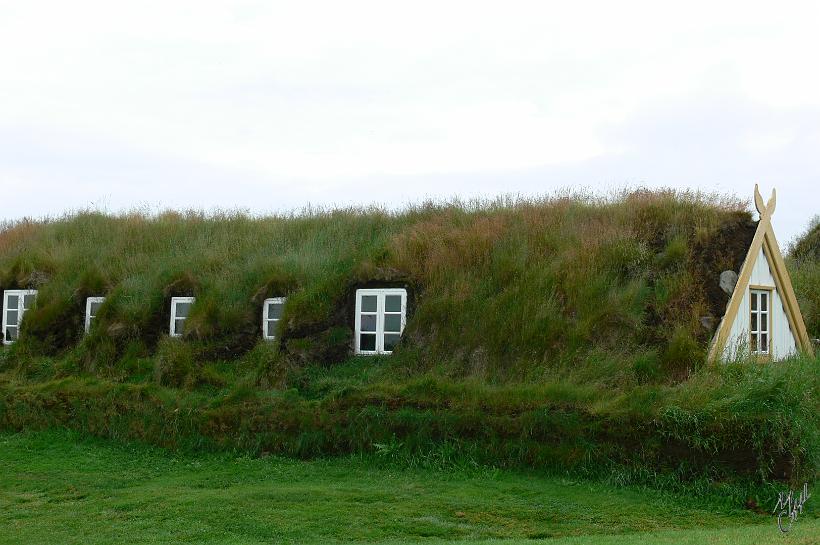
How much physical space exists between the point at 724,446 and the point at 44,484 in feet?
34.4

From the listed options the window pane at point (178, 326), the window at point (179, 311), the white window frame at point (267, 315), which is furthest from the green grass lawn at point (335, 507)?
the window at point (179, 311)

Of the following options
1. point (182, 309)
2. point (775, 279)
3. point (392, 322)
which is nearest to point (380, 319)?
point (392, 322)

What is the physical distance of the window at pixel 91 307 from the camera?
20844 mm

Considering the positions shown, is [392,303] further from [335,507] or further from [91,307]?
[91,307]

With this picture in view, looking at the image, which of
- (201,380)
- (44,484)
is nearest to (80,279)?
(201,380)

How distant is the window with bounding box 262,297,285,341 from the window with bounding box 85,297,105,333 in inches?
166

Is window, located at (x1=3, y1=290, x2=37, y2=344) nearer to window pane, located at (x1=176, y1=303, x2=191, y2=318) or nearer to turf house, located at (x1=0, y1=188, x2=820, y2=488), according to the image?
turf house, located at (x1=0, y1=188, x2=820, y2=488)

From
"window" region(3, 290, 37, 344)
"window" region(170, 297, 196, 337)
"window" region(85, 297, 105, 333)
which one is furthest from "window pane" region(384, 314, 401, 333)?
"window" region(3, 290, 37, 344)

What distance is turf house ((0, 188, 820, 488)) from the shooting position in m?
14.2

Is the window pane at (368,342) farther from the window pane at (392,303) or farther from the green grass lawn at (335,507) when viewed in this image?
the green grass lawn at (335,507)

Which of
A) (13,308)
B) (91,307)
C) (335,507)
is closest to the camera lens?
(335,507)

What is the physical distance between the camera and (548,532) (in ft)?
38.4

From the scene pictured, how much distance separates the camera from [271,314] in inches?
757

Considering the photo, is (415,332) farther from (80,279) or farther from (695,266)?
(80,279)
